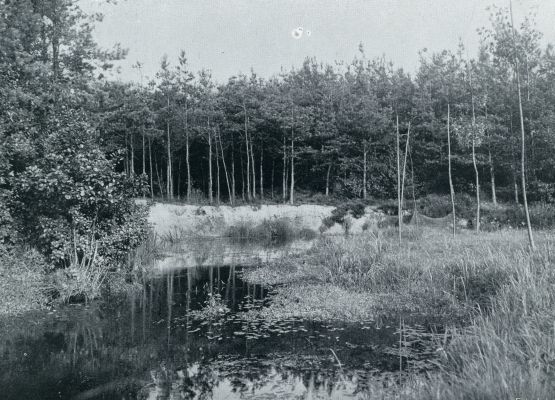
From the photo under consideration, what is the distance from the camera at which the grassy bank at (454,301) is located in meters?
6.29

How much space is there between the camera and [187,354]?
35.4ft

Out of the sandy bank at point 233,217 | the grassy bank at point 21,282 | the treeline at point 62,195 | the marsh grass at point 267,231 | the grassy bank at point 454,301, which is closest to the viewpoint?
the grassy bank at point 454,301

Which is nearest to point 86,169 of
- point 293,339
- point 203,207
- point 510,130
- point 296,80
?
point 293,339

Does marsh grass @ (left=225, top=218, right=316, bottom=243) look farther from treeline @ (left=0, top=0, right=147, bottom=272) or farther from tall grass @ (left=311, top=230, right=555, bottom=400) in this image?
treeline @ (left=0, top=0, right=147, bottom=272)

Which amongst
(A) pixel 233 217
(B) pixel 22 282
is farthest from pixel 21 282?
(A) pixel 233 217

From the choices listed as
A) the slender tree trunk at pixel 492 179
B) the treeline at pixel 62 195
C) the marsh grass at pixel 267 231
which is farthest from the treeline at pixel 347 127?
the treeline at pixel 62 195

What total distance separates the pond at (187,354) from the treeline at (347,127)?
23982 mm

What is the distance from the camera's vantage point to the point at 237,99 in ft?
140

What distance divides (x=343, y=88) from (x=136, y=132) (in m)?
20.5

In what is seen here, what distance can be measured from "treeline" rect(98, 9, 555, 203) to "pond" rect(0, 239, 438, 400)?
944 inches

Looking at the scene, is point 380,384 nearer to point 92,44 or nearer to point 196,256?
point 196,256

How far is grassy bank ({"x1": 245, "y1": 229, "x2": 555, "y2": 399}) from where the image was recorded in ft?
20.6

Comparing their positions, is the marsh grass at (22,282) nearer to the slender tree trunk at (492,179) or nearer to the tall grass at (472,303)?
the tall grass at (472,303)

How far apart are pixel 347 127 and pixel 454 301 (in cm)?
3301
